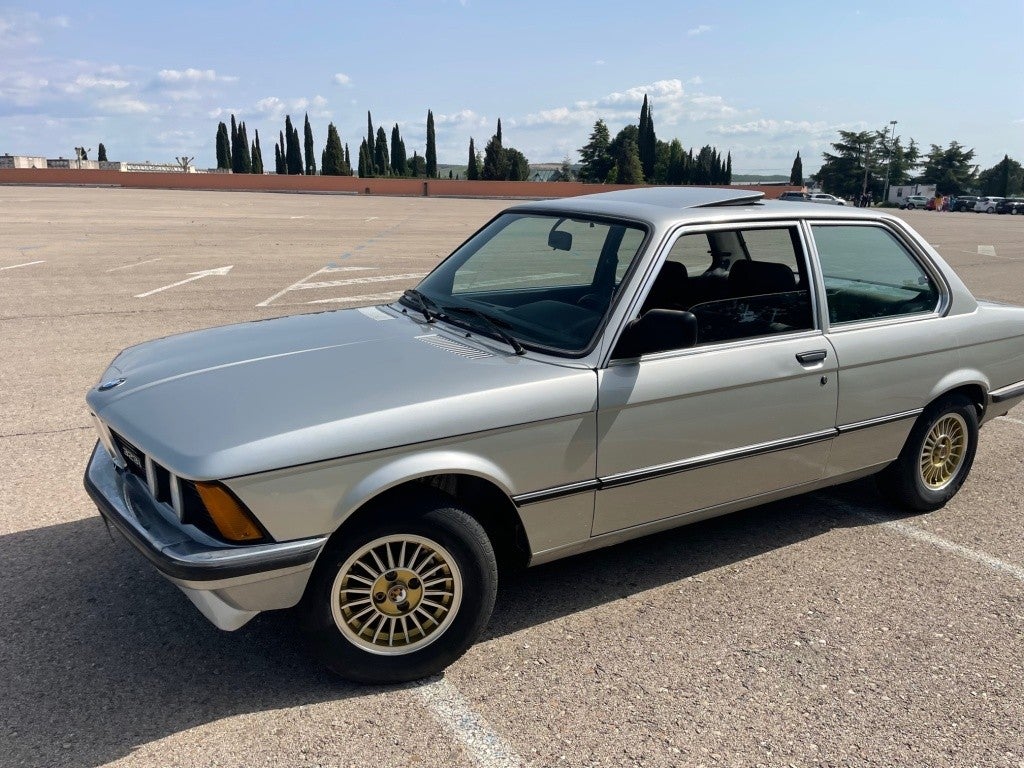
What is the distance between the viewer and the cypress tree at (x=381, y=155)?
8950 cm

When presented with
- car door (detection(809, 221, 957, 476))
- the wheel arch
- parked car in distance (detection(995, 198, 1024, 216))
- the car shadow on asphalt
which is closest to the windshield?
the wheel arch

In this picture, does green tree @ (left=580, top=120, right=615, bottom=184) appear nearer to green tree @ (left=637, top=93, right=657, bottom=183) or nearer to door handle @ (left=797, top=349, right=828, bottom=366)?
green tree @ (left=637, top=93, right=657, bottom=183)

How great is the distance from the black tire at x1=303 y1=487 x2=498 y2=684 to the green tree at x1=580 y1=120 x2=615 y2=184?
85986mm

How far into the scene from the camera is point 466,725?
2748 millimetres

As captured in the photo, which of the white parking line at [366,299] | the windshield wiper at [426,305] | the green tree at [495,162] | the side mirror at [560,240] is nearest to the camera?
the windshield wiper at [426,305]

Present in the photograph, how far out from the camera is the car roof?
370cm

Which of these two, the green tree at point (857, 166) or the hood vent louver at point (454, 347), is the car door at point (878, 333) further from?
the green tree at point (857, 166)

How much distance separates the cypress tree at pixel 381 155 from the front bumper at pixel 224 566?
295ft

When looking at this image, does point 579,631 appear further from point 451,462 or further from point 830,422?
point 830,422

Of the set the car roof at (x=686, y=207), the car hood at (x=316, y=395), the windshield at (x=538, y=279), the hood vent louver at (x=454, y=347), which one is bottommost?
the car hood at (x=316, y=395)

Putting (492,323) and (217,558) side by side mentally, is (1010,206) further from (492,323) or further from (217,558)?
(217,558)

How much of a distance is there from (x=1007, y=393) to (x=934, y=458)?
62cm

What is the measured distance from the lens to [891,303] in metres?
4.22

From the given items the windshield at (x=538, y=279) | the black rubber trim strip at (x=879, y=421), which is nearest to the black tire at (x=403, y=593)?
the windshield at (x=538, y=279)
